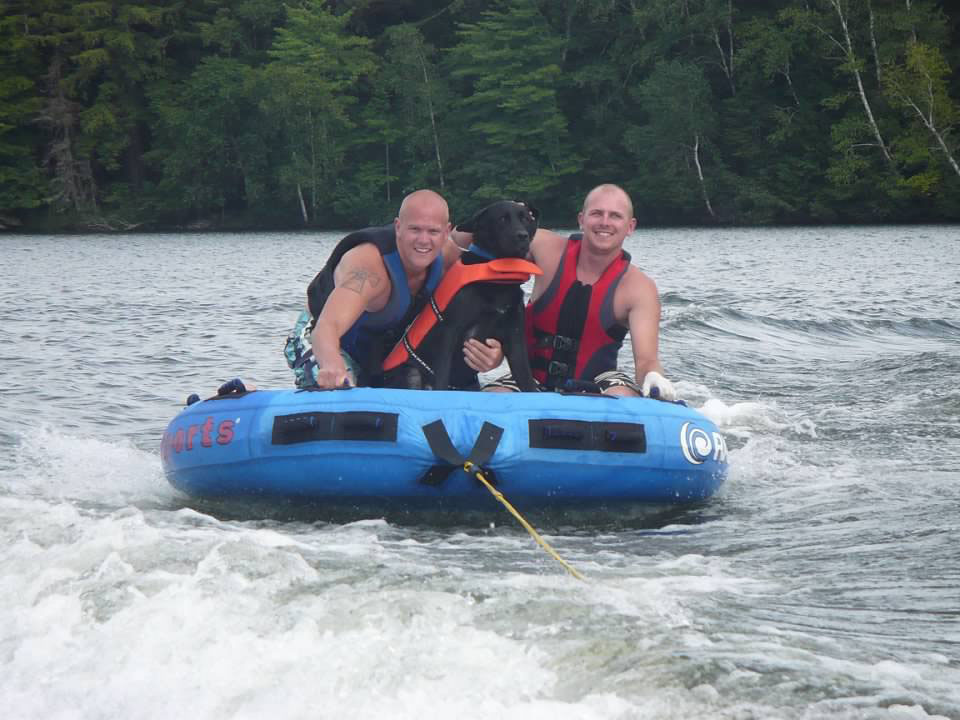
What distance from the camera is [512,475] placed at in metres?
4.81

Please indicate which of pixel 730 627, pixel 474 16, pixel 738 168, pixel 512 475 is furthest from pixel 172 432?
pixel 474 16

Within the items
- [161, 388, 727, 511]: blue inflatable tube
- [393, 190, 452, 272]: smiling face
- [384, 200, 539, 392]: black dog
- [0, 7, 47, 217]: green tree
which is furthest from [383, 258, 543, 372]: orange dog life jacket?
[0, 7, 47, 217]: green tree

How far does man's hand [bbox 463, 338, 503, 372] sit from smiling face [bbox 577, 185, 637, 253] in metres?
0.74

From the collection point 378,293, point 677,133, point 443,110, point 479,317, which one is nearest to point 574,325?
point 479,317

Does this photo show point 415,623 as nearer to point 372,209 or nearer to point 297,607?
point 297,607

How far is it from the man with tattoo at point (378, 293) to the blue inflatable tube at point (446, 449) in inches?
10.5

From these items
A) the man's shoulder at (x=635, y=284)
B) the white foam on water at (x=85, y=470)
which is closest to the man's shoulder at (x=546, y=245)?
the man's shoulder at (x=635, y=284)

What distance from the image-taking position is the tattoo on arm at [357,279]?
5.18 m

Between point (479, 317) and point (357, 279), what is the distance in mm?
534

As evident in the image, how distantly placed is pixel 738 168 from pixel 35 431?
34.5m

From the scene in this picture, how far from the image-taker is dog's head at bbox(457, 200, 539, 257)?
208 inches

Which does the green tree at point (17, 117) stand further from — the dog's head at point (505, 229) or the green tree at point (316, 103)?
the dog's head at point (505, 229)

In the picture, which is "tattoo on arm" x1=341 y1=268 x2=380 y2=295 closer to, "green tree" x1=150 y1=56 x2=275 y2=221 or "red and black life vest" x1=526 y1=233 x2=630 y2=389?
"red and black life vest" x1=526 y1=233 x2=630 y2=389

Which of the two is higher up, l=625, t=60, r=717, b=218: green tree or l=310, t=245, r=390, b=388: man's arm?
l=625, t=60, r=717, b=218: green tree
